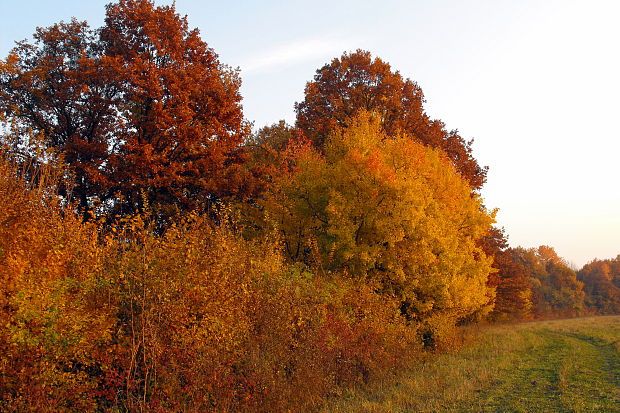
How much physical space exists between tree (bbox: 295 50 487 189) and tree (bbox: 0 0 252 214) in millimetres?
9926

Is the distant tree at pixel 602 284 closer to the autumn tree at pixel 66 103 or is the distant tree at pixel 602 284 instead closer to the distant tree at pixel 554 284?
the distant tree at pixel 554 284

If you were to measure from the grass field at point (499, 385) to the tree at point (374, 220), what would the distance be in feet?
10.2

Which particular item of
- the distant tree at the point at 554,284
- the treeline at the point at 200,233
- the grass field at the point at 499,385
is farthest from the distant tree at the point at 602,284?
the grass field at the point at 499,385

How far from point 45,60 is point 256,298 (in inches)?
587

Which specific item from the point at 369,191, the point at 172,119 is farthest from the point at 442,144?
the point at 172,119

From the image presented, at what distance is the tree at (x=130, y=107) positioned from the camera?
17859 mm

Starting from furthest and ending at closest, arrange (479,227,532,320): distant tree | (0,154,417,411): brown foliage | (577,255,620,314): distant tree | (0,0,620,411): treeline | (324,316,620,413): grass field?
(577,255,620,314): distant tree → (479,227,532,320): distant tree → (324,316,620,413): grass field → (0,0,620,411): treeline → (0,154,417,411): brown foliage

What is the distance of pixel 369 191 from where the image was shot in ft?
61.0

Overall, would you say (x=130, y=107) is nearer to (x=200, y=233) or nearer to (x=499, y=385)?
(x=200, y=233)

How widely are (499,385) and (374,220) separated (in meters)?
7.64

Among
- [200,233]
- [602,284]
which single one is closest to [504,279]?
[200,233]

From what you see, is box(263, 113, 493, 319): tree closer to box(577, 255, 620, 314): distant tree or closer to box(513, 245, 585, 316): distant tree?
box(513, 245, 585, 316): distant tree

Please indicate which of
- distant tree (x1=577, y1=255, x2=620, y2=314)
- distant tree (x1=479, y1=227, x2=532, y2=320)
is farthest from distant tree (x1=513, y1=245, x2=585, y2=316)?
distant tree (x1=479, y1=227, x2=532, y2=320)

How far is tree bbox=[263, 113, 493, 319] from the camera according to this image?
18.1 meters
